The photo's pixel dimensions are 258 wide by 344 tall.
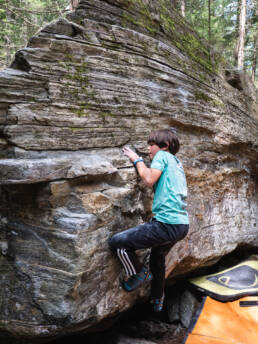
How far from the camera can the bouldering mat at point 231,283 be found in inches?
204

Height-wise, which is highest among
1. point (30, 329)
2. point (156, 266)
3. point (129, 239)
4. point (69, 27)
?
point (69, 27)

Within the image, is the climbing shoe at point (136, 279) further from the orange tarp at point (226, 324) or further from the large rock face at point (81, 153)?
the orange tarp at point (226, 324)

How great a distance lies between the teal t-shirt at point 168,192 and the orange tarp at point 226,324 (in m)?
2.26

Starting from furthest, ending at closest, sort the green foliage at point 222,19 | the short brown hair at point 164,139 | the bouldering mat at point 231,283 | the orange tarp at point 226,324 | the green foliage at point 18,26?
the green foliage at point 222,19 < the green foliage at point 18,26 < the bouldering mat at point 231,283 < the orange tarp at point 226,324 < the short brown hair at point 164,139

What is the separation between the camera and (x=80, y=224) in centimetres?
331

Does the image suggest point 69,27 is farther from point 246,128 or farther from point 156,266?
point 246,128

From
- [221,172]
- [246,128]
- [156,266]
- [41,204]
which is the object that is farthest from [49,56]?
→ [246,128]

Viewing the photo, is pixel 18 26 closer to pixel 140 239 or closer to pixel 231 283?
pixel 140 239

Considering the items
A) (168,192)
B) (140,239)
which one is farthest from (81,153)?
(140,239)

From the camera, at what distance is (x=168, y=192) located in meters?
3.52

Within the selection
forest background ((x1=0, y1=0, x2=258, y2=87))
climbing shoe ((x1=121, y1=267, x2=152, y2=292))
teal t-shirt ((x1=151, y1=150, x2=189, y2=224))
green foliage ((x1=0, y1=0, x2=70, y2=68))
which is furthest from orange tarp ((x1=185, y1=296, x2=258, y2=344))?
green foliage ((x1=0, y1=0, x2=70, y2=68))

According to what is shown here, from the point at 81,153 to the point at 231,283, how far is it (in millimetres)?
4416

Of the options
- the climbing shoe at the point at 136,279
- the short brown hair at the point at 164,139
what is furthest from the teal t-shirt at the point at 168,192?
the climbing shoe at the point at 136,279

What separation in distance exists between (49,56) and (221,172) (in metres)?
4.53
